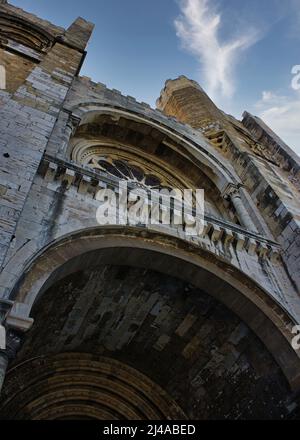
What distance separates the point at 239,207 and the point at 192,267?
299 cm

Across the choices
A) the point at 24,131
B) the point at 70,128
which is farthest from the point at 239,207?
the point at 24,131

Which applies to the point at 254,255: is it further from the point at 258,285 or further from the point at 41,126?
the point at 41,126

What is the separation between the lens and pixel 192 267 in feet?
17.1

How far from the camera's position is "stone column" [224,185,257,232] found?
7.21 metres

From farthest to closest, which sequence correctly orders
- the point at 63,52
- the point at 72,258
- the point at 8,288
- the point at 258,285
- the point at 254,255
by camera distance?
the point at 63,52, the point at 254,255, the point at 258,285, the point at 72,258, the point at 8,288

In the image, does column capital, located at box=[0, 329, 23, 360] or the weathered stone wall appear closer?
column capital, located at box=[0, 329, 23, 360]

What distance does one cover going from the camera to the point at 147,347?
5.77 m

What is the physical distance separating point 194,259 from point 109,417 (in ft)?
8.43

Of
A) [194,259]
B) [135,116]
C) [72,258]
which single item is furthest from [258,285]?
[135,116]

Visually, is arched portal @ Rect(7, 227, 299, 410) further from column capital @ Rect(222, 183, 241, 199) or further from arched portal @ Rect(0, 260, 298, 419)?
column capital @ Rect(222, 183, 241, 199)

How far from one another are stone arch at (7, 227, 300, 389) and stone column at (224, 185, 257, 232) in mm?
1904

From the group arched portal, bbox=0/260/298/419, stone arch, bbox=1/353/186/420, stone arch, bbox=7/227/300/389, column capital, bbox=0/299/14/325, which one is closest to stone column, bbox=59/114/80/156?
stone arch, bbox=7/227/300/389

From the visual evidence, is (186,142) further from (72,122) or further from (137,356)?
(137,356)

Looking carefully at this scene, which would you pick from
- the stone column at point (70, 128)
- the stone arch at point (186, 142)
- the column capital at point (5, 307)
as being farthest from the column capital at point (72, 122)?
the column capital at point (5, 307)
